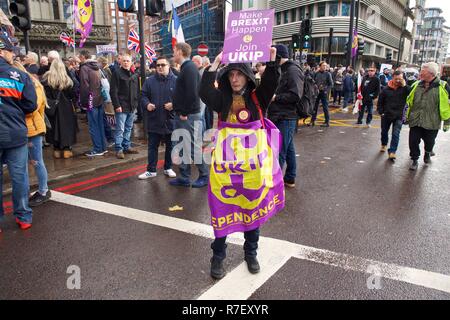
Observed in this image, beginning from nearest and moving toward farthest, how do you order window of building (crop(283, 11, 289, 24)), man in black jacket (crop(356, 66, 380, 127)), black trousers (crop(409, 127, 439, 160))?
black trousers (crop(409, 127, 439, 160))
man in black jacket (crop(356, 66, 380, 127))
window of building (crop(283, 11, 289, 24))

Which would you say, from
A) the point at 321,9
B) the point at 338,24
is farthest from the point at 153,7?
the point at 321,9

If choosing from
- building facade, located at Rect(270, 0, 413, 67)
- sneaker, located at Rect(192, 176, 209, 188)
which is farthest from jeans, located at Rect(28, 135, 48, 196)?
building facade, located at Rect(270, 0, 413, 67)

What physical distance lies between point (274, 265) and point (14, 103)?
328cm

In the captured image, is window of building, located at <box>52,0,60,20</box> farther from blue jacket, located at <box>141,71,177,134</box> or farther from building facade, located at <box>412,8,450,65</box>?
building facade, located at <box>412,8,450,65</box>

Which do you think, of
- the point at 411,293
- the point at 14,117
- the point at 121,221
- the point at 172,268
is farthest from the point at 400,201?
the point at 14,117

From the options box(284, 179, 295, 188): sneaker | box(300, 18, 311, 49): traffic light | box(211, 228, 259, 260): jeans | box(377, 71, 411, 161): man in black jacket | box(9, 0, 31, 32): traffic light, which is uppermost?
box(300, 18, 311, 49): traffic light

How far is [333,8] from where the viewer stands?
44062mm

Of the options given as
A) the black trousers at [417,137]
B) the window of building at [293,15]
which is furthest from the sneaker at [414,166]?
the window of building at [293,15]

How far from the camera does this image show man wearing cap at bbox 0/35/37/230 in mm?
3625

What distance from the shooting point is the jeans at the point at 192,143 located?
5.53 m

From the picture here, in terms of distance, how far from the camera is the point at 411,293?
9.24 ft

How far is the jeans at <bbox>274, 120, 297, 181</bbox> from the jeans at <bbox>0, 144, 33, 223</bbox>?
356 centimetres

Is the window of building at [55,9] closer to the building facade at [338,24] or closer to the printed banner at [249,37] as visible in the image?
the building facade at [338,24]

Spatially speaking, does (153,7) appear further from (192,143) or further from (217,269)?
(217,269)
